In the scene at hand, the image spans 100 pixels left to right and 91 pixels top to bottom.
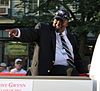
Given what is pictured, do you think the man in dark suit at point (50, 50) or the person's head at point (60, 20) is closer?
the man in dark suit at point (50, 50)

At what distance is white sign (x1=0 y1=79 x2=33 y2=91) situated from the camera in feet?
13.7

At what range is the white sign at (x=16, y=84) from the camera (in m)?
4.18

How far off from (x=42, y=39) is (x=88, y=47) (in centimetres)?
1937

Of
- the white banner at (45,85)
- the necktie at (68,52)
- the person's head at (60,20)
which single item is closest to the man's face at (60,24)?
the person's head at (60,20)

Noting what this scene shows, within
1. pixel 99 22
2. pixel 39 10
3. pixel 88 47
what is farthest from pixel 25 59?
pixel 99 22

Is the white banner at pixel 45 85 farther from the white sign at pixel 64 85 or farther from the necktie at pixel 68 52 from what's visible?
the necktie at pixel 68 52

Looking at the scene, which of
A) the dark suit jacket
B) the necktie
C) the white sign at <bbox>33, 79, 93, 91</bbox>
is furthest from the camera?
the necktie

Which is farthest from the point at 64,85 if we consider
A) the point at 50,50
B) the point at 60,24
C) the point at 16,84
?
the point at 60,24

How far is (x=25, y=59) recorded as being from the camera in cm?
2595

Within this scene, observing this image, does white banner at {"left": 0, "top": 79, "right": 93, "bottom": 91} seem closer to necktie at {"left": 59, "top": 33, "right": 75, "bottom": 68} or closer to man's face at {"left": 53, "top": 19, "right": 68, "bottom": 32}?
necktie at {"left": 59, "top": 33, "right": 75, "bottom": 68}

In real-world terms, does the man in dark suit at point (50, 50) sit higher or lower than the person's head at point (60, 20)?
lower

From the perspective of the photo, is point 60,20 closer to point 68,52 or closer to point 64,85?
Result: point 68,52

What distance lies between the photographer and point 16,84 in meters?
4.20

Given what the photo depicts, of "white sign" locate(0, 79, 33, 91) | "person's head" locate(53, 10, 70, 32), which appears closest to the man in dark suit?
"person's head" locate(53, 10, 70, 32)
